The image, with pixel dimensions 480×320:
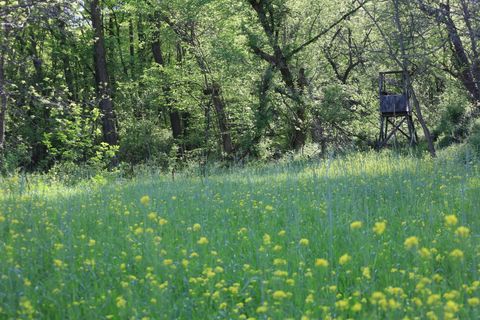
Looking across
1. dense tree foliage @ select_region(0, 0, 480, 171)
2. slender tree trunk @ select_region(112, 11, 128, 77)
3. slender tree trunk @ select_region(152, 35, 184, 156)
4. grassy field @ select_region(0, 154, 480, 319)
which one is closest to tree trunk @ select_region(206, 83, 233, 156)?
dense tree foliage @ select_region(0, 0, 480, 171)

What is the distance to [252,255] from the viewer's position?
4566mm

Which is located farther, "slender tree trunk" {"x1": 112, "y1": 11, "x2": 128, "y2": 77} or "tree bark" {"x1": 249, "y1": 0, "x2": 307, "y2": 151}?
"slender tree trunk" {"x1": 112, "y1": 11, "x2": 128, "y2": 77}

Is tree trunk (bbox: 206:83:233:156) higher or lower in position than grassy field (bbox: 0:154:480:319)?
higher

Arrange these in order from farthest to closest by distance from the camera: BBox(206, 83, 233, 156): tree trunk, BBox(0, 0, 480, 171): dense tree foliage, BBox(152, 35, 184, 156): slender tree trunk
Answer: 1. BBox(152, 35, 184, 156): slender tree trunk
2. BBox(206, 83, 233, 156): tree trunk
3. BBox(0, 0, 480, 171): dense tree foliage

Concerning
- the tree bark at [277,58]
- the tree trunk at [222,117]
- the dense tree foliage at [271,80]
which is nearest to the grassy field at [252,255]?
the dense tree foliage at [271,80]

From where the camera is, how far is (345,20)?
2125 centimetres

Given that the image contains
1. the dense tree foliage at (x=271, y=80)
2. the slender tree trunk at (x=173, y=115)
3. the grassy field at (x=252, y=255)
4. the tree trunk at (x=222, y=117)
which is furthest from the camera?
the slender tree trunk at (x=173, y=115)

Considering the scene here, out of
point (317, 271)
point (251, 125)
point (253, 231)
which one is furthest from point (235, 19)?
point (317, 271)

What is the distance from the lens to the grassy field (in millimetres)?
3420

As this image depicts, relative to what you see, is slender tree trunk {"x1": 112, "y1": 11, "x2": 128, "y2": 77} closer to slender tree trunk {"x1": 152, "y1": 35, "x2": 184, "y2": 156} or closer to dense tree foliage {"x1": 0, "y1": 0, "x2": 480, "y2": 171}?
slender tree trunk {"x1": 152, "y1": 35, "x2": 184, "y2": 156}

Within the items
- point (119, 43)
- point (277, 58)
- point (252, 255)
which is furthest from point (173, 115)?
point (252, 255)

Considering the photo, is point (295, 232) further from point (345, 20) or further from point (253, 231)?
point (345, 20)

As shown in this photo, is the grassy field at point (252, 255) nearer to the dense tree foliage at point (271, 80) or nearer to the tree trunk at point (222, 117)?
the dense tree foliage at point (271, 80)

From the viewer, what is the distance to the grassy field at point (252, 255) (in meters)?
3.42
